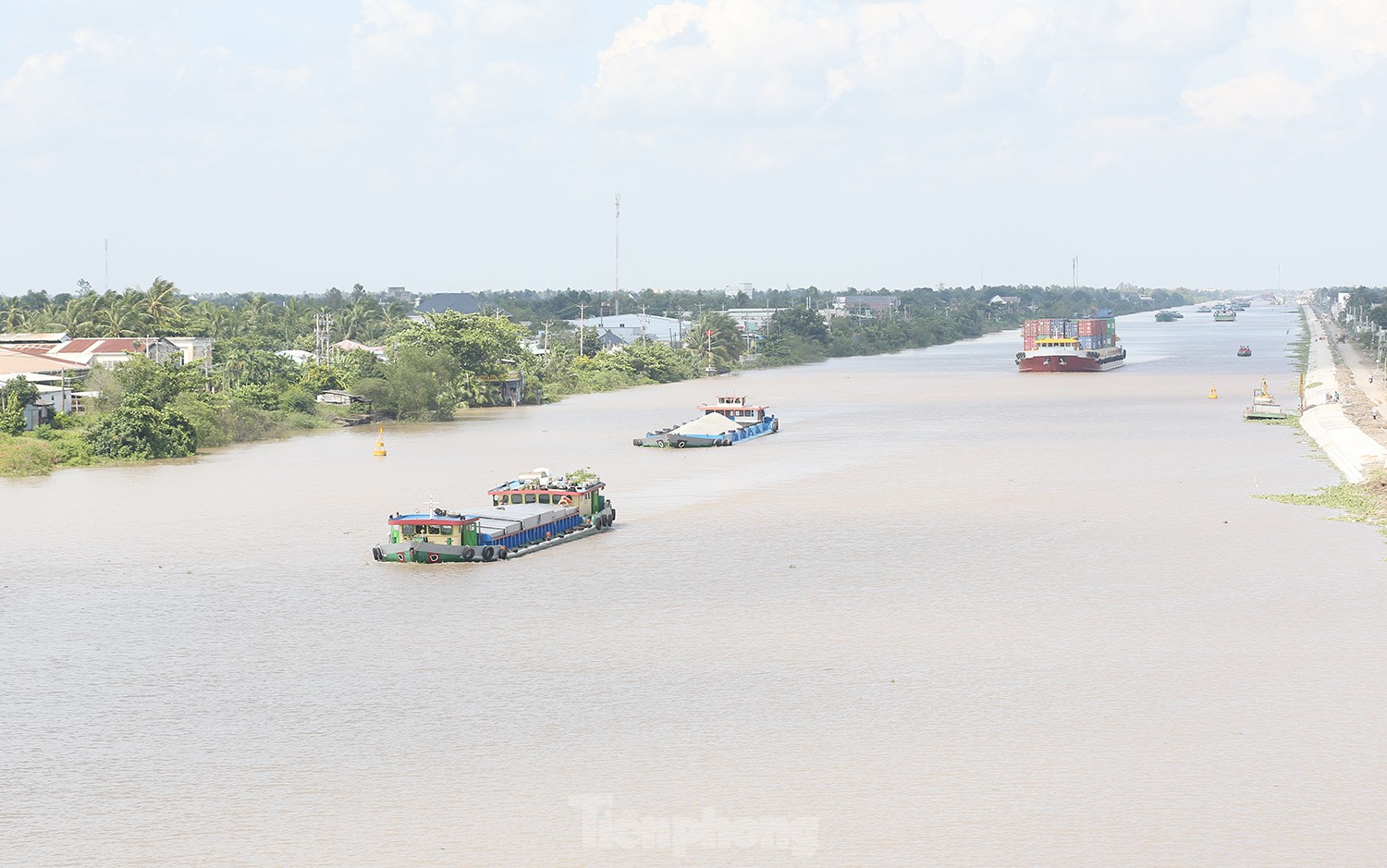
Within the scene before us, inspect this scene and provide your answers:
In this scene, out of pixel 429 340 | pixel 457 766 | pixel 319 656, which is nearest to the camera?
pixel 457 766

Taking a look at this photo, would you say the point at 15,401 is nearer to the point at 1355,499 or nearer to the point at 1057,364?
the point at 1355,499

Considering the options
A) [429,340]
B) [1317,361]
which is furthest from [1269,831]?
[1317,361]

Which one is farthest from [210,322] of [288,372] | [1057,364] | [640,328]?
[1057,364]

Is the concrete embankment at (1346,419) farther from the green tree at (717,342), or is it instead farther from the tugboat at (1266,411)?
the green tree at (717,342)

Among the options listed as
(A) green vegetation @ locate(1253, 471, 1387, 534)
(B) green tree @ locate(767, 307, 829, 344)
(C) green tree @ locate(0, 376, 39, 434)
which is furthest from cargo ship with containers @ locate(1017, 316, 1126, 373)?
(C) green tree @ locate(0, 376, 39, 434)

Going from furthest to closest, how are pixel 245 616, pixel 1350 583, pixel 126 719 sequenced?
pixel 1350 583 → pixel 245 616 → pixel 126 719

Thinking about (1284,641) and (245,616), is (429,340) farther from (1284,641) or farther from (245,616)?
(1284,641)

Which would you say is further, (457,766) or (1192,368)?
(1192,368)
